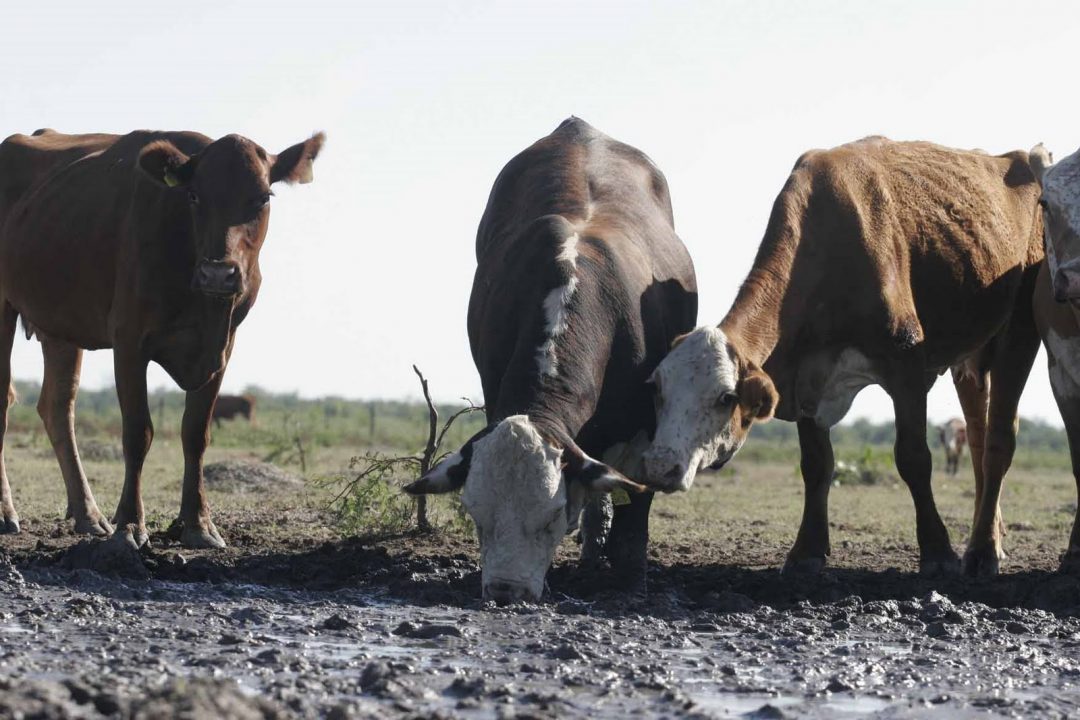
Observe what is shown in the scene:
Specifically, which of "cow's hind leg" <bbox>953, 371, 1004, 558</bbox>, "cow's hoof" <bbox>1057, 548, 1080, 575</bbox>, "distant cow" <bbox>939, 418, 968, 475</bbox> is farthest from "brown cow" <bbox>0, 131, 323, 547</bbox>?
"distant cow" <bbox>939, 418, 968, 475</bbox>

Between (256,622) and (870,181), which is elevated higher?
(870,181)

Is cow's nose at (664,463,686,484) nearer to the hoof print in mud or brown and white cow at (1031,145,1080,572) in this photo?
brown and white cow at (1031,145,1080,572)

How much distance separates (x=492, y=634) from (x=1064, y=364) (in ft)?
14.8

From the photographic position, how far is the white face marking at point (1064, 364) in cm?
955

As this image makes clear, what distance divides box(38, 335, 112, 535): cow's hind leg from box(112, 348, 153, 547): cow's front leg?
1015 millimetres

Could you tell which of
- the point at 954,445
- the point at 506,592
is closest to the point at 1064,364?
the point at 506,592

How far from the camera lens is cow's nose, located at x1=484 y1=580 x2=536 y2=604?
7551mm

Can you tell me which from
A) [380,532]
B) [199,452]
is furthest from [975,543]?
[199,452]

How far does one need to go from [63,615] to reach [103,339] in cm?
416

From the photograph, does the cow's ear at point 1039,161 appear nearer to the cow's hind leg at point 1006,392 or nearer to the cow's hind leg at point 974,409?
the cow's hind leg at point 1006,392

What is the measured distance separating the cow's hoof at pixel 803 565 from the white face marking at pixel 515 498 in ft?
8.16

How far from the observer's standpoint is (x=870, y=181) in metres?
9.93

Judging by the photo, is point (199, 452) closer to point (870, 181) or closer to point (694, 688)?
point (870, 181)

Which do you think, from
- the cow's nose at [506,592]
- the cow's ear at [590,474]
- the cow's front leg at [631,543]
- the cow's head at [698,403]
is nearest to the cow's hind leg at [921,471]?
the cow's head at [698,403]
